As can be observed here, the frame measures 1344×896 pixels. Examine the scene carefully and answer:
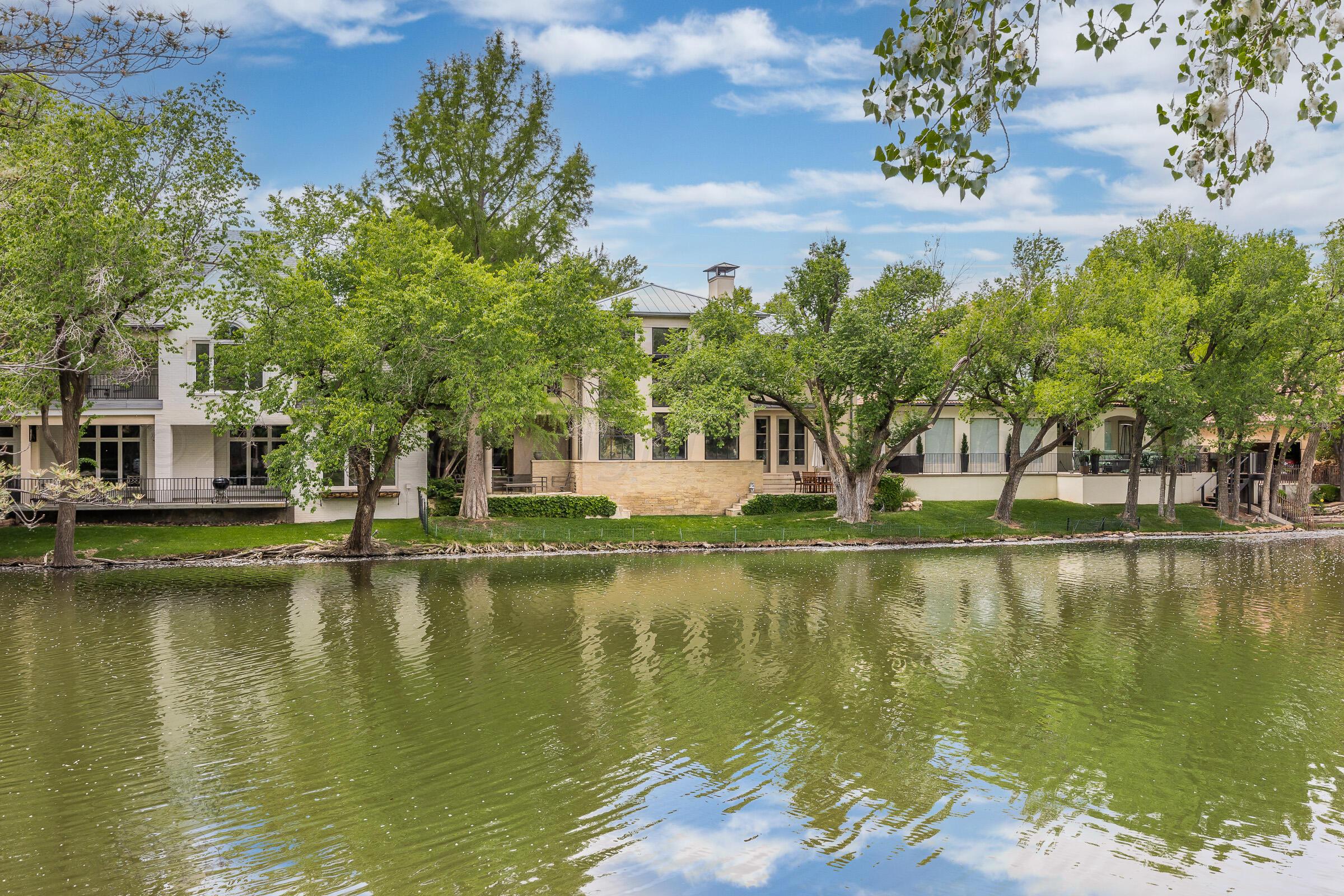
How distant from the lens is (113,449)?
32719 mm

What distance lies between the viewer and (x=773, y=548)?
28.3 metres

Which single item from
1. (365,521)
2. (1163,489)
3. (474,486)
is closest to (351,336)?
(365,521)

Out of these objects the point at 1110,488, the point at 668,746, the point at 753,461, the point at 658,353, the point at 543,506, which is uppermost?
the point at 658,353

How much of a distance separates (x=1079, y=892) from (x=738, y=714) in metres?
4.62

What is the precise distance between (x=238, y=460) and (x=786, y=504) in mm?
18842

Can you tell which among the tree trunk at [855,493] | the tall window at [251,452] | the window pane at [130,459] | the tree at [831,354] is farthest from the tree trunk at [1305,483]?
the window pane at [130,459]

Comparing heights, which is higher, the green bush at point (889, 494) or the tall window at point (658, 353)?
the tall window at point (658, 353)

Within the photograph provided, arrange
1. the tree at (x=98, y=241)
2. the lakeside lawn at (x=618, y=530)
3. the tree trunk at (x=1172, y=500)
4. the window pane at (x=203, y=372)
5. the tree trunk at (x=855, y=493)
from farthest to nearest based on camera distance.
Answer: the tree trunk at (x=1172, y=500), the tree trunk at (x=855, y=493), the lakeside lawn at (x=618, y=530), the window pane at (x=203, y=372), the tree at (x=98, y=241)

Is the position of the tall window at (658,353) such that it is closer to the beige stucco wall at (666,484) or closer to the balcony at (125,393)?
the beige stucco wall at (666,484)

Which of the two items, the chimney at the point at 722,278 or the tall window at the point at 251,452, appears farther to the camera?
the chimney at the point at 722,278

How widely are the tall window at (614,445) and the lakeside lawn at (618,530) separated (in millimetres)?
3342

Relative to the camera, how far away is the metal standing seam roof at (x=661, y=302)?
1431 inches

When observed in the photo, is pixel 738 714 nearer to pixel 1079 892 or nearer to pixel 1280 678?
pixel 1079 892

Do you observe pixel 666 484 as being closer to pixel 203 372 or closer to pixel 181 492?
pixel 181 492
